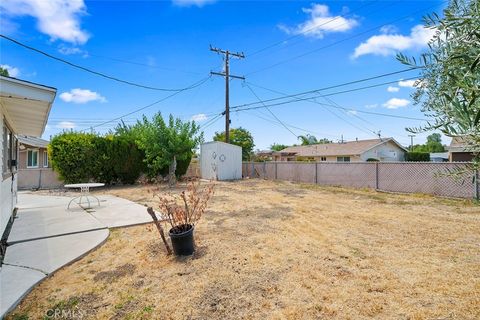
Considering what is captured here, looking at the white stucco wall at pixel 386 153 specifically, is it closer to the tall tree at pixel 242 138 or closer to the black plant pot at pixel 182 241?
the tall tree at pixel 242 138

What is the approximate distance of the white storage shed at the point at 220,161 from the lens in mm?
17406

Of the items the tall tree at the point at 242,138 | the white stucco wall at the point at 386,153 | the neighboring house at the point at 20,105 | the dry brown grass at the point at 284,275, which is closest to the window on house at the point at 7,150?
the neighboring house at the point at 20,105

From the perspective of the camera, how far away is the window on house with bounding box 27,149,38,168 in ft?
58.6

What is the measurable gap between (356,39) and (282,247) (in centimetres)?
1167

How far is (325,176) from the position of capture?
13977mm

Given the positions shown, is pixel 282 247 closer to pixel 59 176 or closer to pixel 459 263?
pixel 459 263

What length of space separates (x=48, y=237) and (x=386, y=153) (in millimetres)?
29208

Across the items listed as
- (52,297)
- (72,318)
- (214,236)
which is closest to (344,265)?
(214,236)

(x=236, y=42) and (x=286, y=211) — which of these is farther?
(x=236, y=42)

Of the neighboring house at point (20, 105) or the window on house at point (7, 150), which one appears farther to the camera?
the window on house at point (7, 150)

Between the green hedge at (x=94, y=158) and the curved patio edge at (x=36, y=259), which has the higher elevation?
the green hedge at (x=94, y=158)

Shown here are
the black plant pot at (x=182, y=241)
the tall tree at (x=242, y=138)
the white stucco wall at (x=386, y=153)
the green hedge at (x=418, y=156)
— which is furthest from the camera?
the tall tree at (x=242, y=138)

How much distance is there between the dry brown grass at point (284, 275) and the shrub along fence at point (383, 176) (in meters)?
4.17

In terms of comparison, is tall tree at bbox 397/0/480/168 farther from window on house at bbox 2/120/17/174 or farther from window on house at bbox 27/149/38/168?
window on house at bbox 27/149/38/168
